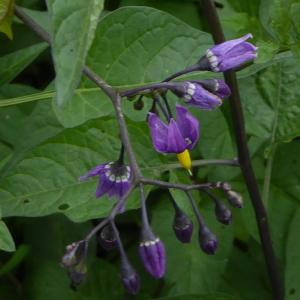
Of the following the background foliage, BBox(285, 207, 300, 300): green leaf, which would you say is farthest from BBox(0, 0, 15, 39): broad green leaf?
BBox(285, 207, 300, 300): green leaf

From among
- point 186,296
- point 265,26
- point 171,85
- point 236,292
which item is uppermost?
point 171,85

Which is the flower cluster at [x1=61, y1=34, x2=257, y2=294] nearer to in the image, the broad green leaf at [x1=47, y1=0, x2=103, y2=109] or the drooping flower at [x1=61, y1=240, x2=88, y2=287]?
the drooping flower at [x1=61, y1=240, x2=88, y2=287]

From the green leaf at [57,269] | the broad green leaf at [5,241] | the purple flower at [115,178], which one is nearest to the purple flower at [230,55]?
the purple flower at [115,178]

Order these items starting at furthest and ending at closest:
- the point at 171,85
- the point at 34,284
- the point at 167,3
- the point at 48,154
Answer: the point at 167,3
the point at 34,284
the point at 48,154
the point at 171,85

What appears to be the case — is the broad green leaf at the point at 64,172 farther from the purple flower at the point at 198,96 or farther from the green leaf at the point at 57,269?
the purple flower at the point at 198,96

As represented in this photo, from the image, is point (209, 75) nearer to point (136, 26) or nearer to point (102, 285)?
point (136, 26)

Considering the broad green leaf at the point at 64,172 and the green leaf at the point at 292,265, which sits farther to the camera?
the green leaf at the point at 292,265

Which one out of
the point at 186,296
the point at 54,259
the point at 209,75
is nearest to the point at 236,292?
the point at 186,296
